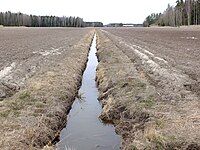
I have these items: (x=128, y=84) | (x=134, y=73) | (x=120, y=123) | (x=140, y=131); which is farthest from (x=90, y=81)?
(x=140, y=131)

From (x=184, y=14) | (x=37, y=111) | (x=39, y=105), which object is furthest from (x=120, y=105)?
(x=184, y=14)

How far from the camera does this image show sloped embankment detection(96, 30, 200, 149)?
8.24 metres

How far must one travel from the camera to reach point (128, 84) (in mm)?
14477

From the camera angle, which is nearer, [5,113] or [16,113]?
[5,113]

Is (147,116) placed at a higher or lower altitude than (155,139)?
higher

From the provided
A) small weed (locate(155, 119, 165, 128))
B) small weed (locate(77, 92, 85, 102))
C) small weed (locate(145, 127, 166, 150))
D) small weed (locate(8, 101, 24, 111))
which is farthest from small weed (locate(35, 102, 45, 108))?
small weed (locate(145, 127, 166, 150))

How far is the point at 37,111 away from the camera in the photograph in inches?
432

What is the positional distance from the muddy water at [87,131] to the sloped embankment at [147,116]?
341 millimetres

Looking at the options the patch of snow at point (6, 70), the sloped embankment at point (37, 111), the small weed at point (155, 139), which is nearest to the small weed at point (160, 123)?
the small weed at point (155, 139)

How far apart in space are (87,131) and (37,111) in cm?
176

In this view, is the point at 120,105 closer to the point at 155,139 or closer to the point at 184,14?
the point at 155,139

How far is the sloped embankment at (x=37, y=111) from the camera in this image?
8.73 m

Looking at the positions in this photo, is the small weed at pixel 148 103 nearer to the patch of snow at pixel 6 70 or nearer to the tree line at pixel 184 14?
the patch of snow at pixel 6 70

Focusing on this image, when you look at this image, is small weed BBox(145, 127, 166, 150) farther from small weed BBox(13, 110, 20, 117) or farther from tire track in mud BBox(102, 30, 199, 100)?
small weed BBox(13, 110, 20, 117)
